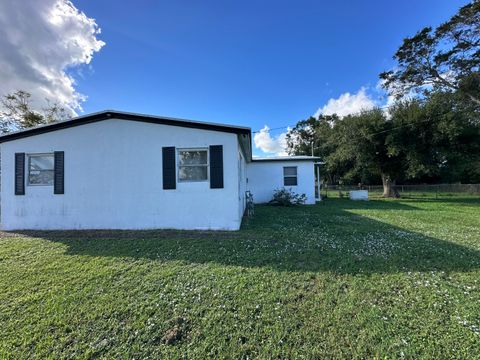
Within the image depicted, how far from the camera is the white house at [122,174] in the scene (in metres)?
6.57

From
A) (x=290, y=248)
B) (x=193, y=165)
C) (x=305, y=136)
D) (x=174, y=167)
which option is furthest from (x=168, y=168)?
(x=305, y=136)

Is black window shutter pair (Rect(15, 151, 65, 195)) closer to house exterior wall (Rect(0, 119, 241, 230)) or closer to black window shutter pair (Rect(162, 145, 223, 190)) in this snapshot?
house exterior wall (Rect(0, 119, 241, 230))

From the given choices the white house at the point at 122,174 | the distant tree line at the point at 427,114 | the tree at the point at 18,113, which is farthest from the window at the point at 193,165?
the tree at the point at 18,113

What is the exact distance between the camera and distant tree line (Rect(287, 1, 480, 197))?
14.0 meters

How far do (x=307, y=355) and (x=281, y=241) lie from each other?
131 inches

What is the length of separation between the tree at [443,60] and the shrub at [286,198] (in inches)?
448

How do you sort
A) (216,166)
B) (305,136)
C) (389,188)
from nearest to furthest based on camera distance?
1. (216,166)
2. (389,188)
3. (305,136)

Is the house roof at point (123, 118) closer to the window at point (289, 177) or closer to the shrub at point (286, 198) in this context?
the shrub at point (286, 198)

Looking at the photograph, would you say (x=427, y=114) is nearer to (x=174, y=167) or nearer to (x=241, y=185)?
(x=241, y=185)

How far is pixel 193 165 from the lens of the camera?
672 cm

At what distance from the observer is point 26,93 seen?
18484mm

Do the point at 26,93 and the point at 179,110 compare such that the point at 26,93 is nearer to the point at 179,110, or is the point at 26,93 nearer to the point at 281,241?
the point at 179,110

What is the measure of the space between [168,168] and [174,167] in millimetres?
172

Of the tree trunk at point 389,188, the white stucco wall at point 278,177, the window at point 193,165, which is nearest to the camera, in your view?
the window at point 193,165
